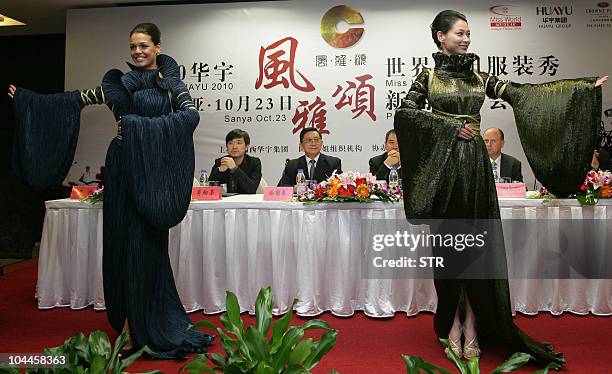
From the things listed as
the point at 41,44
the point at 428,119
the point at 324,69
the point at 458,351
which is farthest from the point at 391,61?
the point at 41,44

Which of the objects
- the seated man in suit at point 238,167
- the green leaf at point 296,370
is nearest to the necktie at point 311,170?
the seated man in suit at point 238,167

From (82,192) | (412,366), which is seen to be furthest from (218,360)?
(82,192)

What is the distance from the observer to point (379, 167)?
16.3ft

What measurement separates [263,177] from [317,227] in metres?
2.05

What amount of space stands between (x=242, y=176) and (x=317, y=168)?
0.77 metres

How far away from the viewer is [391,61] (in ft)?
17.0

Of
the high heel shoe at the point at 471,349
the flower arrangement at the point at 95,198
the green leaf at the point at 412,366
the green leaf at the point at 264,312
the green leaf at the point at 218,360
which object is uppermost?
the flower arrangement at the point at 95,198

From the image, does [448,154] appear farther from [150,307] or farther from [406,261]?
[150,307]

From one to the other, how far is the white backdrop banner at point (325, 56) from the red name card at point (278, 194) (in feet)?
5.94

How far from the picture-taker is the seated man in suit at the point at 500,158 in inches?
194

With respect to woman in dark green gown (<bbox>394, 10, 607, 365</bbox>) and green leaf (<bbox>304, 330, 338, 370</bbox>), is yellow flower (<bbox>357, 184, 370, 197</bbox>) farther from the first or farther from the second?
green leaf (<bbox>304, 330, 338, 370</bbox>)

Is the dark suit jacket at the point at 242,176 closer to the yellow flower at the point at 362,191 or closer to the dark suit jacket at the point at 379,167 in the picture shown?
the dark suit jacket at the point at 379,167

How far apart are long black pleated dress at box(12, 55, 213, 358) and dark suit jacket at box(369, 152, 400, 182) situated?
258 centimetres

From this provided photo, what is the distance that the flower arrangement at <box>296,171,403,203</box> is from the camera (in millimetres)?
3307
